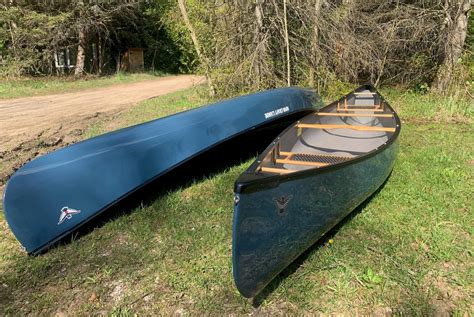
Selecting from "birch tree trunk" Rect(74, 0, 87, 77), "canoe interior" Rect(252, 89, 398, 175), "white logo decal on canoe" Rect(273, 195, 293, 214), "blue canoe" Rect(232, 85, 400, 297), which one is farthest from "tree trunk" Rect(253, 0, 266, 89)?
"birch tree trunk" Rect(74, 0, 87, 77)

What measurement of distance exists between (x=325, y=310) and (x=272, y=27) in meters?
7.81

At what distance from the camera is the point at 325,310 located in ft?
9.41

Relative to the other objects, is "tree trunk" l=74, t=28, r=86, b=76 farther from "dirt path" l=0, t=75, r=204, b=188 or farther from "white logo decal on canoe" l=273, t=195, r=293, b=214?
"white logo decal on canoe" l=273, t=195, r=293, b=214

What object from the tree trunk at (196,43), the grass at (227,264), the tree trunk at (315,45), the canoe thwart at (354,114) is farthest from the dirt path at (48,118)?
the canoe thwart at (354,114)

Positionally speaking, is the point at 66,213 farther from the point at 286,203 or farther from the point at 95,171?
the point at 286,203

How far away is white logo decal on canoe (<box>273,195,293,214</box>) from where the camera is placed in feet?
8.67

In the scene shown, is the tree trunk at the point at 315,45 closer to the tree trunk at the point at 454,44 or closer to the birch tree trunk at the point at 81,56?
the tree trunk at the point at 454,44

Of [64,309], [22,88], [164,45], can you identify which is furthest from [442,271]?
[164,45]

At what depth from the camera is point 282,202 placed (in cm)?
267

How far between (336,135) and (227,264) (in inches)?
119

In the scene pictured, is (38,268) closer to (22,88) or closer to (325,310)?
(325,310)

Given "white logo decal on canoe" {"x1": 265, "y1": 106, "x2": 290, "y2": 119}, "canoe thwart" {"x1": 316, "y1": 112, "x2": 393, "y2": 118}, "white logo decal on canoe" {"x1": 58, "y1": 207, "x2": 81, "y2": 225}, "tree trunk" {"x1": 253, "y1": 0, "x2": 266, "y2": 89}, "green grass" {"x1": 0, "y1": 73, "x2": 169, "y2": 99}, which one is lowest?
"green grass" {"x1": 0, "y1": 73, "x2": 169, "y2": 99}

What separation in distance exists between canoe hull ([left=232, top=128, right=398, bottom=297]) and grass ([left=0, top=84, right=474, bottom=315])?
0.35 metres

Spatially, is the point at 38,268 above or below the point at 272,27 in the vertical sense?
below
